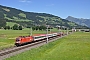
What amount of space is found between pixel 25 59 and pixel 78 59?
357 inches

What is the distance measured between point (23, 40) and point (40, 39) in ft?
120

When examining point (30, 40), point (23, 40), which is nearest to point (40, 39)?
point (30, 40)

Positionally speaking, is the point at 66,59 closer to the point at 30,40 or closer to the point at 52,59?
the point at 52,59

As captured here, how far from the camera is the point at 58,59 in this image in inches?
1544

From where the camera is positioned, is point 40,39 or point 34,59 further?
point 40,39

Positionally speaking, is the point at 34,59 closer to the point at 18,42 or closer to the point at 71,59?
the point at 71,59

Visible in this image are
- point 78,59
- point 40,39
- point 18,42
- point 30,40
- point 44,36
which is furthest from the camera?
point 44,36

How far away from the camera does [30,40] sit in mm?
105938

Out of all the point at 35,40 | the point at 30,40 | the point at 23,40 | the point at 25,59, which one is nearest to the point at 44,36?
the point at 35,40

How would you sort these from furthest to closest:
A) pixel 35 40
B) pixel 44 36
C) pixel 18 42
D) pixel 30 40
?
pixel 44 36 < pixel 35 40 < pixel 30 40 < pixel 18 42

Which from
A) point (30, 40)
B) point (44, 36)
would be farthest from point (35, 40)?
point (44, 36)

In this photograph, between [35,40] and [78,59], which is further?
[35,40]

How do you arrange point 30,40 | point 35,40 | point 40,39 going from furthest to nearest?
point 40,39, point 35,40, point 30,40

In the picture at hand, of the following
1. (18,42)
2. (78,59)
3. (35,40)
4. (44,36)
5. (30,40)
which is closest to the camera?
(78,59)
